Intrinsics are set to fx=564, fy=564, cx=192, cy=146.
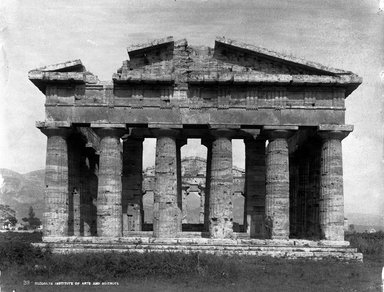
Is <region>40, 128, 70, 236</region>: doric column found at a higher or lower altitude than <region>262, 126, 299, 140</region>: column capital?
lower

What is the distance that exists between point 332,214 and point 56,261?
40.9ft

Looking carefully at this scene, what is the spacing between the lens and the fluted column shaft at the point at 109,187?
83.9ft

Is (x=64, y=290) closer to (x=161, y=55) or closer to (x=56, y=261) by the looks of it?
(x=56, y=261)

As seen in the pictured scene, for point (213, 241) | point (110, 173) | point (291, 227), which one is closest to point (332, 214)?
point (213, 241)

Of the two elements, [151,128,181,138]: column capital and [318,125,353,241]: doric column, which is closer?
[318,125,353,241]: doric column

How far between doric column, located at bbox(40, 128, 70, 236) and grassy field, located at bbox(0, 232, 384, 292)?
121 inches

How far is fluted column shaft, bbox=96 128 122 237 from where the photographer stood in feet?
83.9

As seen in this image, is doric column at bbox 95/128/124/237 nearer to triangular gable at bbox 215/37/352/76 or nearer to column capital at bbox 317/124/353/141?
triangular gable at bbox 215/37/352/76

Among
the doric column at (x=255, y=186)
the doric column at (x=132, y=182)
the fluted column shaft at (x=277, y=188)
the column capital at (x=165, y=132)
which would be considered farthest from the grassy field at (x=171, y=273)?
the doric column at (x=132, y=182)

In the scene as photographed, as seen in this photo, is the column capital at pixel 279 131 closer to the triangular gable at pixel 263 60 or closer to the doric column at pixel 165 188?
the triangular gable at pixel 263 60

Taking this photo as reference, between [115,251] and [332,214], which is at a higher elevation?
[332,214]

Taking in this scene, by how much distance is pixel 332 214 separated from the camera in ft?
84.1

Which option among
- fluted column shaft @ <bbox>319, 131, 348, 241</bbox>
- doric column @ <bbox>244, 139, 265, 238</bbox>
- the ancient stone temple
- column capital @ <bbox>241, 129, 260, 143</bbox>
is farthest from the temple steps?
column capital @ <bbox>241, 129, 260, 143</bbox>

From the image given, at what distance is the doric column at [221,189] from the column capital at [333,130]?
13.9 ft
